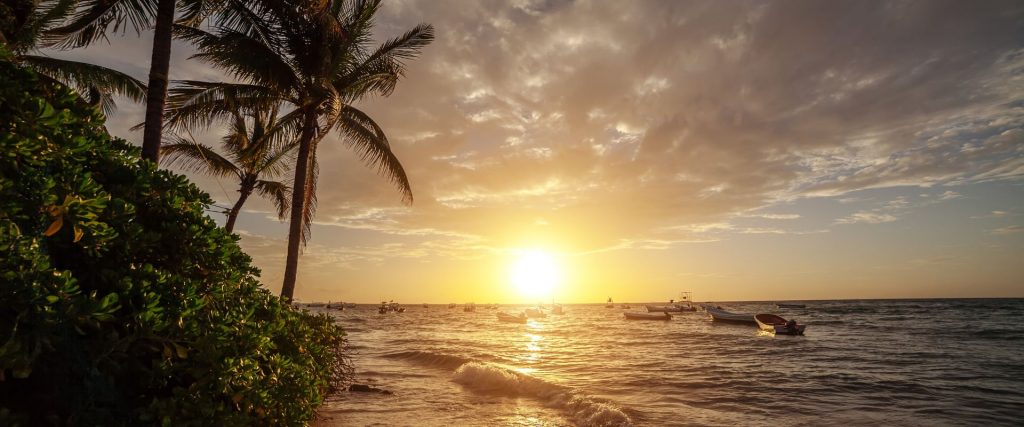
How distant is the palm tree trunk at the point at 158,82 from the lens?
28.0 ft

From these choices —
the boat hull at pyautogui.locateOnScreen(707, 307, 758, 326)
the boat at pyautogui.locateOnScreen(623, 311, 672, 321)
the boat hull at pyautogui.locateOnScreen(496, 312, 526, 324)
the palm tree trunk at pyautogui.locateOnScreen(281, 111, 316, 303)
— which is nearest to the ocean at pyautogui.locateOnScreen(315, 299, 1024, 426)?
the palm tree trunk at pyautogui.locateOnScreen(281, 111, 316, 303)

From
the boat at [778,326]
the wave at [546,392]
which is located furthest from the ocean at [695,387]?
the boat at [778,326]

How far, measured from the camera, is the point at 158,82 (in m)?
8.77

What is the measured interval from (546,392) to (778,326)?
3309 centimetres

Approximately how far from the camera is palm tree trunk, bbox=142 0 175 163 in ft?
28.0

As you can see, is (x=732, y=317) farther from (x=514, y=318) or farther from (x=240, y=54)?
(x=240, y=54)

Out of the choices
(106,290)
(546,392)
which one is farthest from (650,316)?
(106,290)

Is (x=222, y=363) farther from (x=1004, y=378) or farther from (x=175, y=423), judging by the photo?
(x=1004, y=378)

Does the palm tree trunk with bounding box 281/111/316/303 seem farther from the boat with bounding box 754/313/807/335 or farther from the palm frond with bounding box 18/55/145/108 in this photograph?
the boat with bounding box 754/313/807/335

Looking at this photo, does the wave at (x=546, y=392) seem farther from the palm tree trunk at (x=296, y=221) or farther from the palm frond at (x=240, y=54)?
the palm frond at (x=240, y=54)

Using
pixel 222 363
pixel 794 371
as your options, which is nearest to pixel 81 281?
pixel 222 363

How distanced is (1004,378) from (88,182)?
28664mm

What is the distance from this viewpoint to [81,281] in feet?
12.2

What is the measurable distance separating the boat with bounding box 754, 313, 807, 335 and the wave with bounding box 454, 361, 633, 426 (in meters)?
31.5
